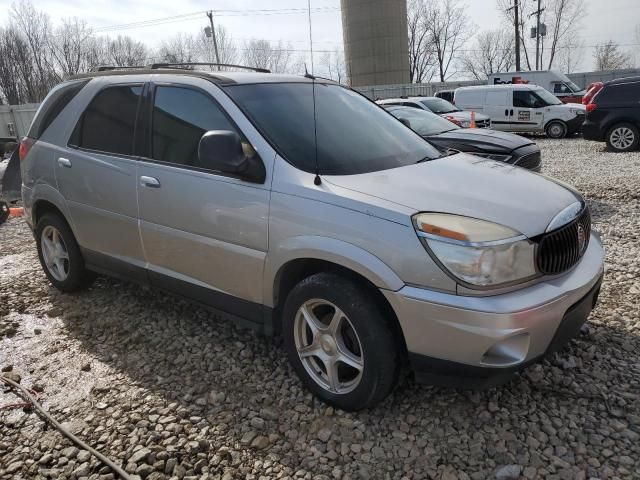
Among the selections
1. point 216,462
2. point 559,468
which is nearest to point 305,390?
point 216,462

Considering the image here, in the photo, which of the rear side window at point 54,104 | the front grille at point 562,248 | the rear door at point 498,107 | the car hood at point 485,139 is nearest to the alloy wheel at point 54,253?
the rear side window at point 54,104

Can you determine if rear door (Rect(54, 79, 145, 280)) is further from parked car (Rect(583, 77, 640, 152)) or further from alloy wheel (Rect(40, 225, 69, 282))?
parked car (Rect(583, 77, 640, 152))

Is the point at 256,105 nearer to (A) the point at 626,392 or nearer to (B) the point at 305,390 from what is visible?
(B) the point at 305,390

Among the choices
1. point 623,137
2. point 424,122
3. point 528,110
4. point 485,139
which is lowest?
point 623,137

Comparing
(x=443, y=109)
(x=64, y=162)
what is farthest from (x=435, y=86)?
(x=64, y=162)

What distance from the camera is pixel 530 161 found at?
6.89m

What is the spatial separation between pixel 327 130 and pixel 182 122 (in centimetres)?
96

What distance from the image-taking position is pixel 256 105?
3156 millimetres

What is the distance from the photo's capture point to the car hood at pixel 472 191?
8.13 feet

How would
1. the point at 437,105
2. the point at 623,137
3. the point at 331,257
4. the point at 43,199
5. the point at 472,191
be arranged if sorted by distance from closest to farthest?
the point at 331,257 → the point at 472,191 → the point at 43,199 → the point at 623,137 → the point at 437,105

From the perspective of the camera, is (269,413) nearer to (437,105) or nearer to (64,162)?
(64,162)

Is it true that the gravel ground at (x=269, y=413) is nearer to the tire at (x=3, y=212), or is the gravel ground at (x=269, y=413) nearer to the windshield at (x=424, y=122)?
the windshield at (x=424, y=122)

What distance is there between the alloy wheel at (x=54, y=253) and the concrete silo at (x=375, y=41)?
4602 cm

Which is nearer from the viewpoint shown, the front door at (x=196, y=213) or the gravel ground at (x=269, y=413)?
the gravel ground at (x=269, y=413)
